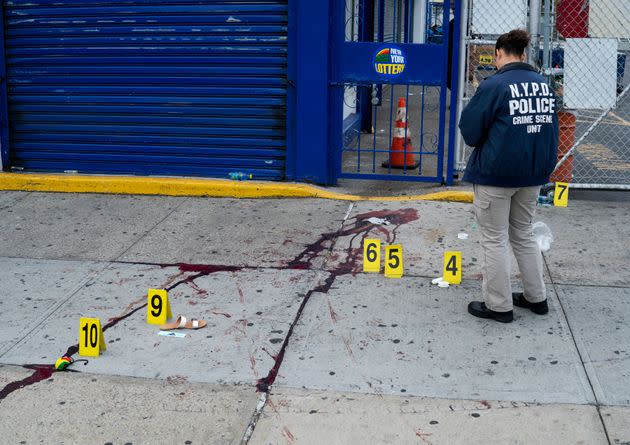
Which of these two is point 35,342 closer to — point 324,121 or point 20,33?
point 324,121

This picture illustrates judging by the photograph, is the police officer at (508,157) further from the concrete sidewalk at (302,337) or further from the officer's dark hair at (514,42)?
the concrete sidewalk at (302,337)

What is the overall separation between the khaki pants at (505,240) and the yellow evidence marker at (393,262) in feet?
2.98

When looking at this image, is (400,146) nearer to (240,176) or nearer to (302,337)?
(240,176)

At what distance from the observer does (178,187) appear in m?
8.30

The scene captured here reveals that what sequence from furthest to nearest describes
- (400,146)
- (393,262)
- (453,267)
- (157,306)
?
(400,146) < (393,262) < (453,267) < (157,306)

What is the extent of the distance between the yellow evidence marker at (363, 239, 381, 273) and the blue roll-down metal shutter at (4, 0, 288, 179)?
265 cm

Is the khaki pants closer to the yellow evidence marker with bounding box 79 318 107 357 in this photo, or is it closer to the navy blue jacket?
the navy blue jacket

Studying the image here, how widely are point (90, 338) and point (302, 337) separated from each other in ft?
4.13

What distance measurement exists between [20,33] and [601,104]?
6017 millimetres

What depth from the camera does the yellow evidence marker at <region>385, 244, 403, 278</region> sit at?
19.5 feet

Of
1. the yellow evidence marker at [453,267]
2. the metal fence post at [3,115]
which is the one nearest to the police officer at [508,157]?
the yellow evidence marker at [453,267]

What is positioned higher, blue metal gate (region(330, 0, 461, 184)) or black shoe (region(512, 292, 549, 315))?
blue metal gate (region(330, 0, 461, 184))

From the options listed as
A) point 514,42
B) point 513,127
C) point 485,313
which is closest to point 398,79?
point 514,42

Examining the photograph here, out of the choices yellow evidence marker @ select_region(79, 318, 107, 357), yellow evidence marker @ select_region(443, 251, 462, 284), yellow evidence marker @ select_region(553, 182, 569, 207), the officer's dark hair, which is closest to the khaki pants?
yellow evidence marker @ select_region(443, 251, 462, 284)
